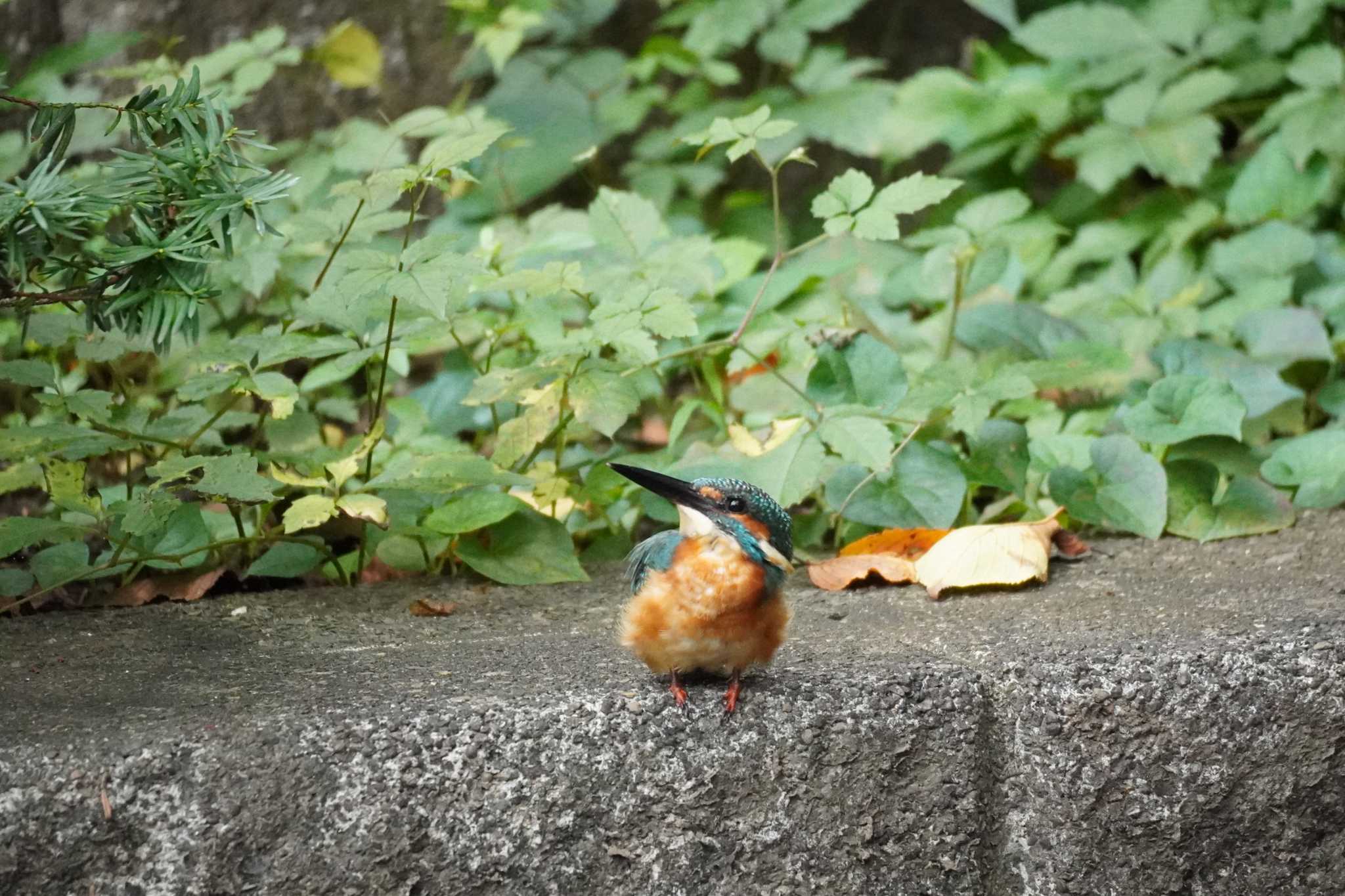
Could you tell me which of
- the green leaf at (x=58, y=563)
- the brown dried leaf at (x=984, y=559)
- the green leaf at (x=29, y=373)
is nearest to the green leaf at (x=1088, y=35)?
the brown dried leaf at (x=984, y=559)

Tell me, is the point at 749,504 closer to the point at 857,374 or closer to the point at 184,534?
the point at 857,374

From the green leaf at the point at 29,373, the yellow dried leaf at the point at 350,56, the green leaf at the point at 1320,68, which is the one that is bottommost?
the green leaf at the point at 1320,68

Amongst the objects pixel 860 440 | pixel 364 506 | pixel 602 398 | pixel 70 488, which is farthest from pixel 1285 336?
pixel 70 488

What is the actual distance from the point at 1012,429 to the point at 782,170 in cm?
224

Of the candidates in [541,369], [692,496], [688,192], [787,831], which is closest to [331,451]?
[541,369]

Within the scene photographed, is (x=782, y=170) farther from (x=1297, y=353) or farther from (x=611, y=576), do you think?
(x=611, y=576)

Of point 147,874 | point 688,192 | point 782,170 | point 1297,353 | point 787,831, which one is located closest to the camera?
point 147,874

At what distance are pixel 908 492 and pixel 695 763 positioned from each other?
1076 mm

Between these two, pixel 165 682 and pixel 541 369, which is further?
pixel 541 369

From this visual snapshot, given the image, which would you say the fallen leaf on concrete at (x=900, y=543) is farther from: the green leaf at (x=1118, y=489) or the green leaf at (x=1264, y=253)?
the green leaf at (x=1264, y=253)

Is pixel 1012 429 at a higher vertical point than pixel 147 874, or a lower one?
lower

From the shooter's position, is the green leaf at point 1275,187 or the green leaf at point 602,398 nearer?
the green leaf at point 602,398

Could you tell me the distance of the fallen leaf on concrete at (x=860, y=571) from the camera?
2549mm

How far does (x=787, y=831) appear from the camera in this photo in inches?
72.9
